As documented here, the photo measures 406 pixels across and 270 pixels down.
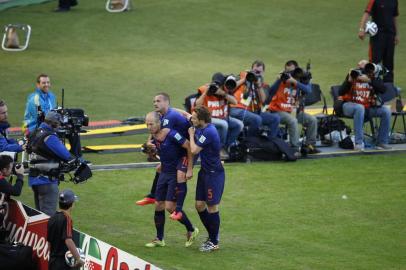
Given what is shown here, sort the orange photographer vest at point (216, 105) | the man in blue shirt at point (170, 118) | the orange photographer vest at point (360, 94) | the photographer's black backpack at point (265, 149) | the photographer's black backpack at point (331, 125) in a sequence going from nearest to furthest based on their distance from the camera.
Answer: the man in blue shirt at point (170, 118), the orange photographer vest at point (216, 105), the photographer's black backpack at point (265, 149), the orange photographer vest at point (360, 94), the photographer's black backpack at point (331, 125)

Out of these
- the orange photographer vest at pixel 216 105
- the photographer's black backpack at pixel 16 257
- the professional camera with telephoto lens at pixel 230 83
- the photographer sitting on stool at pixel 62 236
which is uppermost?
the professional camera with telephoto lens at pixel 230 83

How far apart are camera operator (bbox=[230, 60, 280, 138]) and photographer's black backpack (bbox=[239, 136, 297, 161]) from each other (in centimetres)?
34

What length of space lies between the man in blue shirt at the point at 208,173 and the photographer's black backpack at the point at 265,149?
5433 mm

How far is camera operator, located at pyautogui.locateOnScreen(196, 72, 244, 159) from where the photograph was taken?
19516mm

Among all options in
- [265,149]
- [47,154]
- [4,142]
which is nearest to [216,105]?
[265,149]

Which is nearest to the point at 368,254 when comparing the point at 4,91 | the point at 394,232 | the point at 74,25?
the point at 394,232

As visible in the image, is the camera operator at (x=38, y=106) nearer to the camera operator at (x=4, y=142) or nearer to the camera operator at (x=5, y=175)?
the camera operator at (x=4, y=142)

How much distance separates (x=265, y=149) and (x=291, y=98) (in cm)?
125

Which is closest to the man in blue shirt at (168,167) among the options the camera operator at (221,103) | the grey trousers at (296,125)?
the camera operator at (221,103)

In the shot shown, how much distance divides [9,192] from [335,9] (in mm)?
21102

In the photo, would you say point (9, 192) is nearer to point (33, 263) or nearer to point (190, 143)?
point (33, 263)

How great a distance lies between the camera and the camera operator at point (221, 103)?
1952cm

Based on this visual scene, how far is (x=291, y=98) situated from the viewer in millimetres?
20656

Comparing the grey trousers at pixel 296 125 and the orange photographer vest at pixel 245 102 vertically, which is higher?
the orange photographer vest at pixel 245 102
